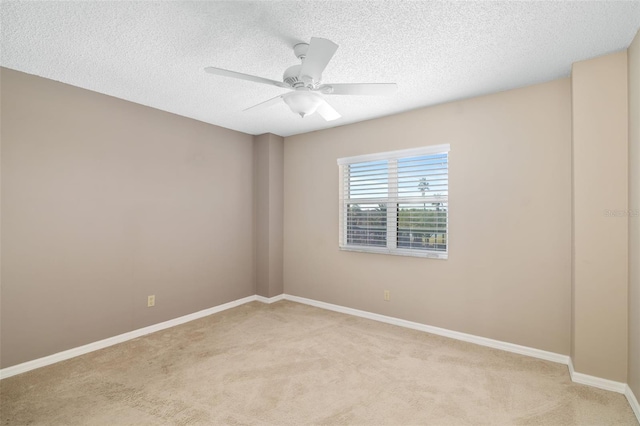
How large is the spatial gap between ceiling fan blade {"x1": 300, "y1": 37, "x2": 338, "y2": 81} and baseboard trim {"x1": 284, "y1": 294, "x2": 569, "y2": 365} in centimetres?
284

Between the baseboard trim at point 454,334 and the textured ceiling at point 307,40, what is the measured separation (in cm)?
242

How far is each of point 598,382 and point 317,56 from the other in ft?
10.0

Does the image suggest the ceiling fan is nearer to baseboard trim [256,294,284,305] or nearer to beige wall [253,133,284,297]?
beige wall [253,133,284,297]

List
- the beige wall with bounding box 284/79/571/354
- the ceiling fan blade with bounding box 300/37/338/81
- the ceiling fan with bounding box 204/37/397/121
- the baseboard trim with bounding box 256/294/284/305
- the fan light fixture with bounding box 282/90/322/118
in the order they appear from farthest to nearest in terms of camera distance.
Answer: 1. the baseboard trim with bounding box 256/294/284/305
2. the beige wall with bounding box 284/79/571/354
3. the fan light fixture with bounding box 282/90/322/118
4. the ceiling fan with bounding box 204/37/397/121
5. the ceiling fan blade with bounding box 300/37/338/81

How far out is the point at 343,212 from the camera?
4180 millimetres

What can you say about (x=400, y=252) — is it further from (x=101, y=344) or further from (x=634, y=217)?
(x=101, y=344)

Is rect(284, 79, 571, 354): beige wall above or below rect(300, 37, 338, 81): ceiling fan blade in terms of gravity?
below

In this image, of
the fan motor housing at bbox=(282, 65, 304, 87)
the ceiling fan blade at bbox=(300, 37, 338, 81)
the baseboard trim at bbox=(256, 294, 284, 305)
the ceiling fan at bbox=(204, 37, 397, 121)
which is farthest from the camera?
the baseboard trim at bbox=(256, 294, 284, 305)

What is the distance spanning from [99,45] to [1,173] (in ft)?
4.44

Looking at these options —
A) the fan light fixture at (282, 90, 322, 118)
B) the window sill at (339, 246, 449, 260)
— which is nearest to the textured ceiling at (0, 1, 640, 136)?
the fan light fixture at (282, 90, 322, 118)

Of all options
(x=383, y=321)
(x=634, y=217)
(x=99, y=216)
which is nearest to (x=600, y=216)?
(x=634, y=217)

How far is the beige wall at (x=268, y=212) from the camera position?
15.0 feet

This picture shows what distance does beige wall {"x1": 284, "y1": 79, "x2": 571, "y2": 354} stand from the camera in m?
2.71

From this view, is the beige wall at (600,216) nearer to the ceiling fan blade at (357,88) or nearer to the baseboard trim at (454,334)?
the baseboard trim at (454,334)
